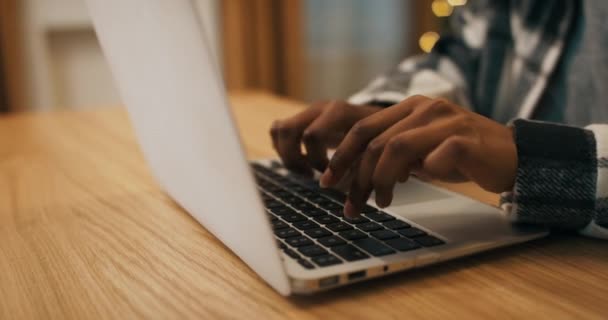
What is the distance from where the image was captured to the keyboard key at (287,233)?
51 cm

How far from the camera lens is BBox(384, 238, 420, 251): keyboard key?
0.49 m

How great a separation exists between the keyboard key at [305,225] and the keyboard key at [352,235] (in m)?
0.03

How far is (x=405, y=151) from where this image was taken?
19.8 inches

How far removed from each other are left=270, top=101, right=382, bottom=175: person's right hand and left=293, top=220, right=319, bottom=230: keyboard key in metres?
0.12

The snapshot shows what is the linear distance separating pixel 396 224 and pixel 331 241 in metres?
0.07

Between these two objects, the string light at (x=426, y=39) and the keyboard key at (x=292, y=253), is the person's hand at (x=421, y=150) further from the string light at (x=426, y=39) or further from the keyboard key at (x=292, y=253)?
the string light at (x=426, y=39)

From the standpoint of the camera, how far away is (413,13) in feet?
10.4

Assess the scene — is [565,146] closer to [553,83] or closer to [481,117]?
[481,117]

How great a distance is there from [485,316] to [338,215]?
0.61ft

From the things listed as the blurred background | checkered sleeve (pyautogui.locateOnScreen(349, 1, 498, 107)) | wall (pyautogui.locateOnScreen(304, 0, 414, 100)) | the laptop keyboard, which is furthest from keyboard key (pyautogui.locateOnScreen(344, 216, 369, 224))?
wall (pyautogui.locateOnScreen(304, 0, 414, 100))

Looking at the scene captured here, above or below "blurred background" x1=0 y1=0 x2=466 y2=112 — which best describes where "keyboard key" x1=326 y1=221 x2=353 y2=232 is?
below

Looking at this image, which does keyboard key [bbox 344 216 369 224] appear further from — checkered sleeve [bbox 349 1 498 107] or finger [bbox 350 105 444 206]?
checkered sleeve [bbox 349 1 498 107]

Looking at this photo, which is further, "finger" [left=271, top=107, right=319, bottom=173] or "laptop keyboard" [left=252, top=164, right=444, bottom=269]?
"finger" [left=271, top=107, right=319, bottom=173]

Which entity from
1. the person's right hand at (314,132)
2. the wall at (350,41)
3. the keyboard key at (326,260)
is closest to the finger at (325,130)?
the person's right hand at (314,132)
